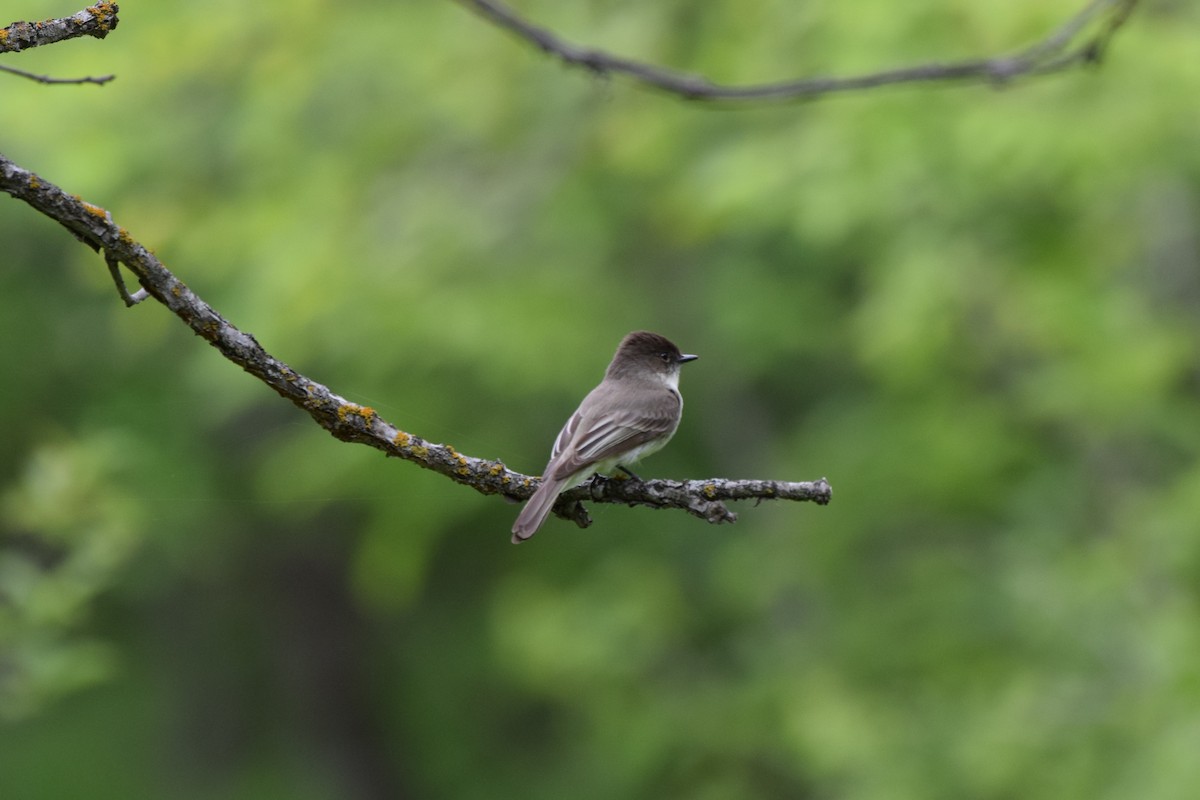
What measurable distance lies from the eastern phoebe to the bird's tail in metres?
0.08

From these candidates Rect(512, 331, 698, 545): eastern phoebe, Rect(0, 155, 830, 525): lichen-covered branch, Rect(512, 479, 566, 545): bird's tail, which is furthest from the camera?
Rect(512, 331, 698, 545): eastern phoebe

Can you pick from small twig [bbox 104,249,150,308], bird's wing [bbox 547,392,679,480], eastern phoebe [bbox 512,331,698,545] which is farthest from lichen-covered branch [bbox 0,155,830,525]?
bird's wing [bbox 547,392,679,480]

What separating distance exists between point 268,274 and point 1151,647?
5.51 meters

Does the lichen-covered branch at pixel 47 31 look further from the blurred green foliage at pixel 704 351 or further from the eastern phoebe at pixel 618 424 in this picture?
the blurred green foliage at pixel 704 351

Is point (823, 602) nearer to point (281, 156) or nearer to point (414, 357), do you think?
point (414, 357)

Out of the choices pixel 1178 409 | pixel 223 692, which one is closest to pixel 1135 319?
pixel 1178 409

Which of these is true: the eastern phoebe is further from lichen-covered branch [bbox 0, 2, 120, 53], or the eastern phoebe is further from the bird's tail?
lichen-covered branch [bbox 0, 2, 120, 53]

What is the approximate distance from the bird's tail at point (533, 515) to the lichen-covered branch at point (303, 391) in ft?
0.69

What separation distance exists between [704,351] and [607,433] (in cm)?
696

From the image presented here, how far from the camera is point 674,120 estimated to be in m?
8.81

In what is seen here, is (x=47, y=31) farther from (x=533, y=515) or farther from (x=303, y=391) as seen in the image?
(x=533, y=515)

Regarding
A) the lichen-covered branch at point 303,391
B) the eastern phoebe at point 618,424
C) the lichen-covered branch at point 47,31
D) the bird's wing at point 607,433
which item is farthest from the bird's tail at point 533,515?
the lichen-covered branch at point 47,31

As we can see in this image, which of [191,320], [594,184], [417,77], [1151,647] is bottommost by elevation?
[191,320]

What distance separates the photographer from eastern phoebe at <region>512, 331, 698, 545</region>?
3.56 metres
